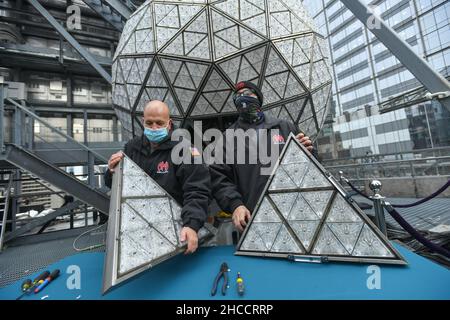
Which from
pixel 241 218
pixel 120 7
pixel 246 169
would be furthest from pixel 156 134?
pixel 120 7

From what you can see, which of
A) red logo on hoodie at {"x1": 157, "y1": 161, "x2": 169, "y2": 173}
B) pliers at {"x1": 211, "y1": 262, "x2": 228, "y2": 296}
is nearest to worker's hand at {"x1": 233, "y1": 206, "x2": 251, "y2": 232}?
pliers at {"x1": 211, "y1": 262, "x2": 228, "y2": 296}

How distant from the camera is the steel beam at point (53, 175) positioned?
4145 mm

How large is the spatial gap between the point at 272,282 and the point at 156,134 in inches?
57.9

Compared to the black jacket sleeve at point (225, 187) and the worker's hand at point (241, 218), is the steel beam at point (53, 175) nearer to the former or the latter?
the black jacket sleeve at point (225, 187)

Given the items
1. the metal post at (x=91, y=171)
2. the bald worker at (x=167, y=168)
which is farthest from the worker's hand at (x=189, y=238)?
the metal post at (x=91, y=171)

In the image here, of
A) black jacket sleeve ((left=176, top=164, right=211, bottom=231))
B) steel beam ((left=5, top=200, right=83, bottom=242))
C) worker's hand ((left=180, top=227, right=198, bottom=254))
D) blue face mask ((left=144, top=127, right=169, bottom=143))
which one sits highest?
blue face mask ((left=144, top=127, right=169, bottom=143))

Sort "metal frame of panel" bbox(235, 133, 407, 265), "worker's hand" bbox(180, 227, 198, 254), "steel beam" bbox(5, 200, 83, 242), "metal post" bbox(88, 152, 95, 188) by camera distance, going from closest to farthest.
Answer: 1. "metal frame of panel" bbox(235, 133, 407, 265)
2. "worker's hand" bbox(180, 227, 198, 254)
3. "steel beam" bbox(5, 200, 83, 242)
4. "metal post" bbox(88, 152, 95, 188)

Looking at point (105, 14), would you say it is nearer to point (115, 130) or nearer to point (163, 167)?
point (115, 130)

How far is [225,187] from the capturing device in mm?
1882

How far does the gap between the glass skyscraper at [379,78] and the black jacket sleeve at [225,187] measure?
1952 centimetres

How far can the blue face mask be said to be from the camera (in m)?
1.89

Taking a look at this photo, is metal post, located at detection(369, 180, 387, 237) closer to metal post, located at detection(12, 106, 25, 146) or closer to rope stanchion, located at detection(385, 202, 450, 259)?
rope stanchion, located at detection(385, 202, 450, 259)

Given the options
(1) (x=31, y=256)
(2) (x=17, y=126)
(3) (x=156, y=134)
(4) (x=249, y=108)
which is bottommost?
(1) (x=31, y=256)

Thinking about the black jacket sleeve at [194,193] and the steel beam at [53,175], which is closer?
the black jacket sleeve at [194,193]
